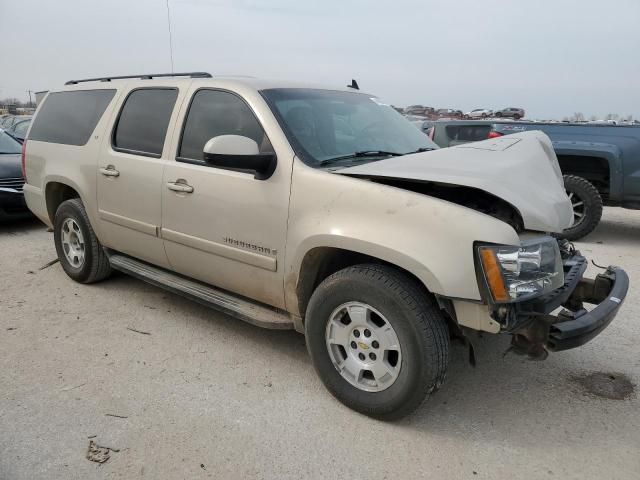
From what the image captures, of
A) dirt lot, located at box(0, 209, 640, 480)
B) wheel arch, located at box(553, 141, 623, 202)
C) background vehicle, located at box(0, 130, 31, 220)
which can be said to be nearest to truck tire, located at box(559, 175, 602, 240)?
wheel arch, located at box(553, 141, 623, 202)

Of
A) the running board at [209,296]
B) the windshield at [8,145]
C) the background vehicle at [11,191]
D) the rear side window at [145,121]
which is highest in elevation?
the rear side window at [145,121]

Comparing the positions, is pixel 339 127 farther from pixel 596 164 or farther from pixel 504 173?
pixel 596 164

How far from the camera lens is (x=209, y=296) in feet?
11.6

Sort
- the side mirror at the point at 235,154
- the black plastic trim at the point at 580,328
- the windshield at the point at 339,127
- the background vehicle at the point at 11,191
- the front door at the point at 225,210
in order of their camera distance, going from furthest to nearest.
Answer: the background vehicle at the point at 11,191, the windshield at the point at 339,127, the front door at the point at 225,210, the side mirror at the point at 235,154, the black plastic trim at the point at 580,328

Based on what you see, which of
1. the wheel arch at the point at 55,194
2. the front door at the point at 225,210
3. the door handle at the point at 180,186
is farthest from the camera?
the wheel arch at the point at 55,194

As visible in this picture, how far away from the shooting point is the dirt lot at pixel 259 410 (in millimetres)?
2439

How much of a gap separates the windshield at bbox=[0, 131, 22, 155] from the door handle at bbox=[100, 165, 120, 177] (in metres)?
4.73

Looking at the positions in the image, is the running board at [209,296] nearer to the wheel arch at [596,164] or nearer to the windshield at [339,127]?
the windshield at [339,127]

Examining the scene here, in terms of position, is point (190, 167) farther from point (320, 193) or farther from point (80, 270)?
point (80, 270)

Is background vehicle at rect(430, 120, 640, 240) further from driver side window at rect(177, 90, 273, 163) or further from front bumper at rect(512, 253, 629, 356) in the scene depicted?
driver side window at rect(177, 90, 273, 163)

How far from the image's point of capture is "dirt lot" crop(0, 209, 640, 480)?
8.00 ft

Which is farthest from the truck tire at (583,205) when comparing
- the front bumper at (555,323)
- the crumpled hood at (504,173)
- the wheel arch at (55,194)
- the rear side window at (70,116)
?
the wheel arch at (55,194)

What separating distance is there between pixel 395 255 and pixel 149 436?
1.58 metres

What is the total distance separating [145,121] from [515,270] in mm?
2956
